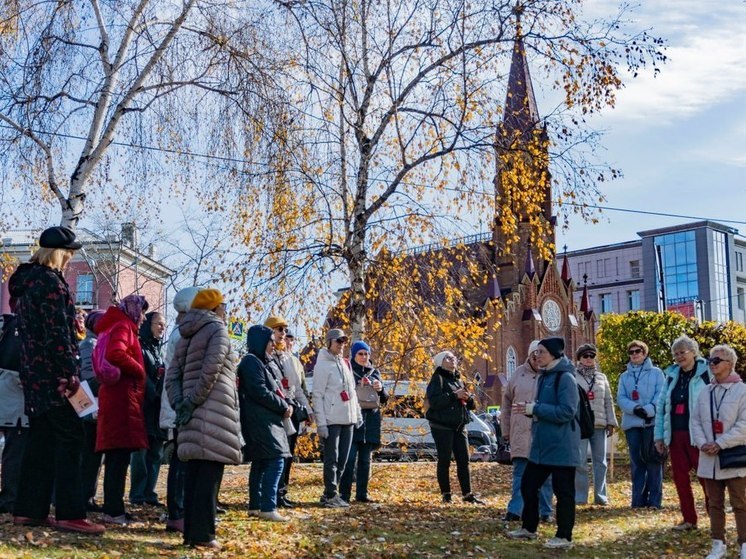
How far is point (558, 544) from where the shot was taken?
9047 mm

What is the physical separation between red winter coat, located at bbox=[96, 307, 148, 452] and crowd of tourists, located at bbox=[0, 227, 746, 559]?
0.04 ft

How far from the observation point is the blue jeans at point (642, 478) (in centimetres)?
1251

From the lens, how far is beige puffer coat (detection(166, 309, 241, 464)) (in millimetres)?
7629

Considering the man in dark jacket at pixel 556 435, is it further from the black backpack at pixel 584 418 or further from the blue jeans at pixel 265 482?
the blue jeans at pixel 265 482

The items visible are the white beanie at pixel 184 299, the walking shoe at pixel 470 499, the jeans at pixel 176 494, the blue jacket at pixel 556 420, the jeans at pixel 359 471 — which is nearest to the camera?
the white beanie at pixel 184 299

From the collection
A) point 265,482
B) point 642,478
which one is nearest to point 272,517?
point 265,482

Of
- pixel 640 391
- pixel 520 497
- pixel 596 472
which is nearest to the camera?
pixel 520 497

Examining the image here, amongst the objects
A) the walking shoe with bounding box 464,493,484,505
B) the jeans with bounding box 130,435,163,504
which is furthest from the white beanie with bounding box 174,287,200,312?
the walking shoe with bounding box 464,493,484,505

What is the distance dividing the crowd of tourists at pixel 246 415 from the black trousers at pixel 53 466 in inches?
0.4

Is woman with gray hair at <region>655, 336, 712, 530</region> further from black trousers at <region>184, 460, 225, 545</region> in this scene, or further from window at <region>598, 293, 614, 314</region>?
window at <region>598, 293, 614, 314</region>

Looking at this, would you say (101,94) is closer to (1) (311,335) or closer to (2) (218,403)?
(1) (311,335)

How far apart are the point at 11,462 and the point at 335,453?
380 cm

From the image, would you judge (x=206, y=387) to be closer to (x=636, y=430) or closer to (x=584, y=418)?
(x=584, y=418)

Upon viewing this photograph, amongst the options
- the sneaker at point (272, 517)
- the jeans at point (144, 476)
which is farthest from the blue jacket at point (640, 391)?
the jeans at point (144, 476)
